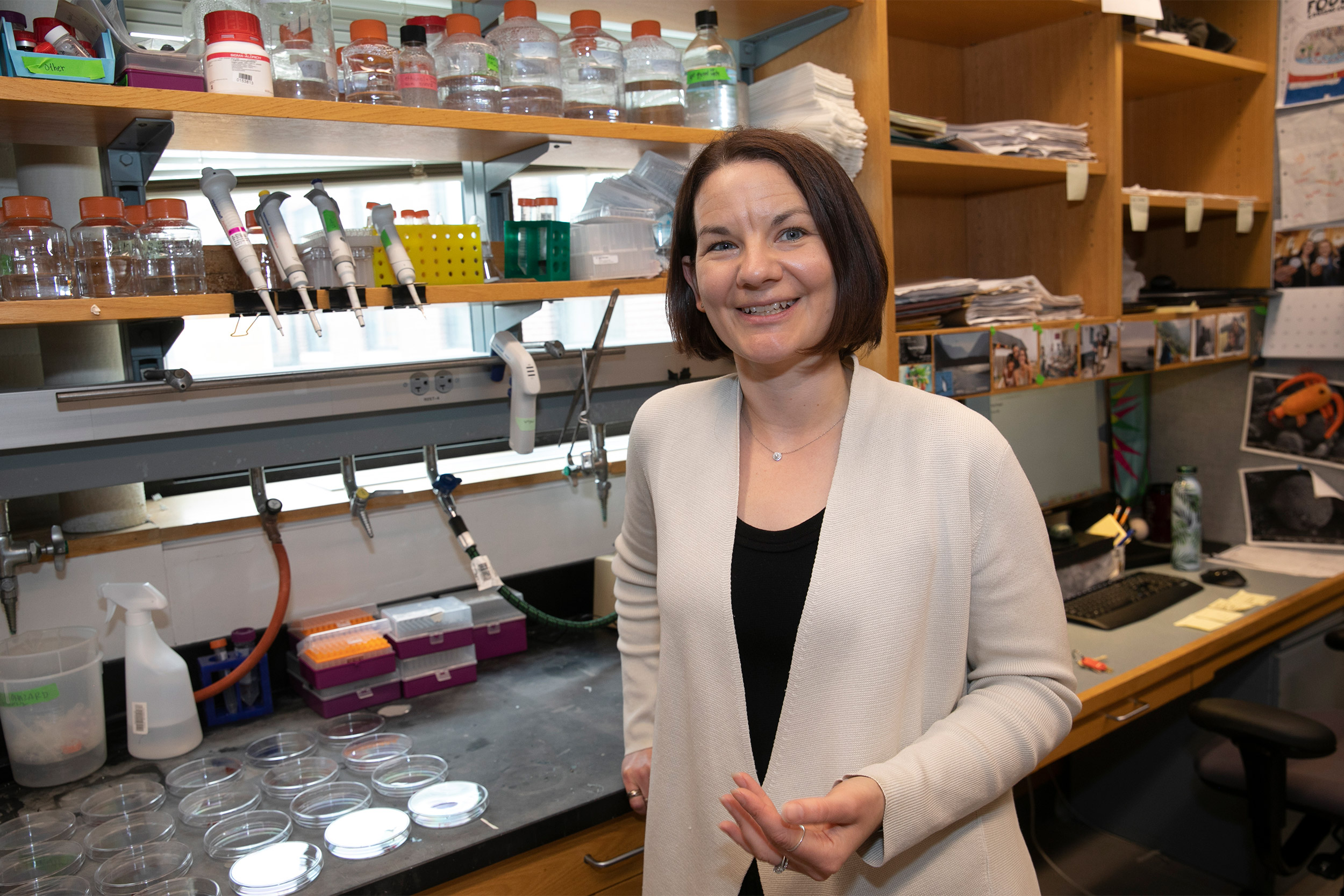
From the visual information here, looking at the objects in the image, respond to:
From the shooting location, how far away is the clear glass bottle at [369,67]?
4.80 feet

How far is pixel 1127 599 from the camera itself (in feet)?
7.59

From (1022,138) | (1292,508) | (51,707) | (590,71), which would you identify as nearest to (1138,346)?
(1022,138)

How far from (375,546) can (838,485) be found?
114 centimetres

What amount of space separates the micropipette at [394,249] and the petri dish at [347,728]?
2.42 ft

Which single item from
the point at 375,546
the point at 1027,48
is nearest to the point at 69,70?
the point at 375,546

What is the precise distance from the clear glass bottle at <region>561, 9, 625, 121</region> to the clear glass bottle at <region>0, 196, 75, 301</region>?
857mm

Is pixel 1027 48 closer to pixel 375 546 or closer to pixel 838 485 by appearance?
pixel 838 485

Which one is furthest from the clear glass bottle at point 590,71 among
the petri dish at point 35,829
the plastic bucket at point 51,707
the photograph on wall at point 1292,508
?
the photograph on wall at point 1292,508

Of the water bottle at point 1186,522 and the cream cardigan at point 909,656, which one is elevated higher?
the cream cardigan at point 909,656

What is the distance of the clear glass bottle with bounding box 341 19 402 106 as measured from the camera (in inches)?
57.6

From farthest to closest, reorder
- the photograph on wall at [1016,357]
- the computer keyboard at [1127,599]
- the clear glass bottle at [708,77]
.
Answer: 1. the computer keyboard at [1127,599]
2. the photograph on wall at [1016,357]
3. the clear glass bottle at [708,77]

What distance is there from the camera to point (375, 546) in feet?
6.15

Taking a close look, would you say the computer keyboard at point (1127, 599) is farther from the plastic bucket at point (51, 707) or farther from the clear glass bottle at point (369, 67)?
the plastic bucket at point (51, 707)

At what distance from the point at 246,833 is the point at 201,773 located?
0.75 ft
